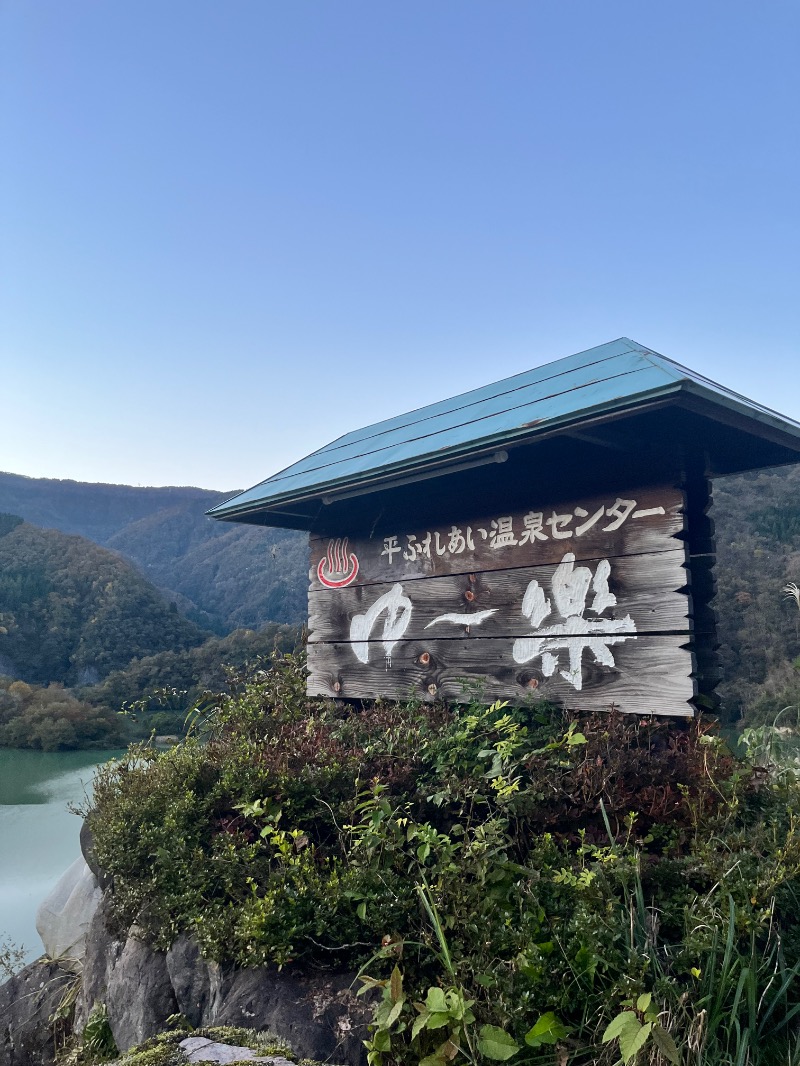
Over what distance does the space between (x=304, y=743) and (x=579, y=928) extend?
2.33 meters

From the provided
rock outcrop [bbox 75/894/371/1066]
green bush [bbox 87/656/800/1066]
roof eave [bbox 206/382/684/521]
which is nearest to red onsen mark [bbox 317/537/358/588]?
roof eave [bbox 206/382/684/521]

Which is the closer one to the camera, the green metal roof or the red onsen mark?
the green metal roof

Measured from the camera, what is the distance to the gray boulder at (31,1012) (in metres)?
4.38

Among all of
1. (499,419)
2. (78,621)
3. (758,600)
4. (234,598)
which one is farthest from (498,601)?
(234,598)

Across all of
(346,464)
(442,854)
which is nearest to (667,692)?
(442,854)

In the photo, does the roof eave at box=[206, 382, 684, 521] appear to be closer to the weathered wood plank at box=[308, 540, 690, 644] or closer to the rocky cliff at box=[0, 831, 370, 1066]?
the weathered wood plank at box=[308, 540, 690, 644]

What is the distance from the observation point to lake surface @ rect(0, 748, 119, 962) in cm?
688

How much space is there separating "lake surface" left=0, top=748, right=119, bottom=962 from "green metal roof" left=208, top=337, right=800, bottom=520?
3.21 m

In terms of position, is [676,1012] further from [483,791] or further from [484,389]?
[484,389]

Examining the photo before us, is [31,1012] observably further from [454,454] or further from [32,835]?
[32,835]

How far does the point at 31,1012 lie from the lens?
470cm

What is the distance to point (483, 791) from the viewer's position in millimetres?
3555

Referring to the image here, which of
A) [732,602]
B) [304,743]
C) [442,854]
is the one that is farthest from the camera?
[732,602]

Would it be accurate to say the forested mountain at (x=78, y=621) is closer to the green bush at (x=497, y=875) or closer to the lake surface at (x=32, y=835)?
the lake surface at (x=32, y=835)
